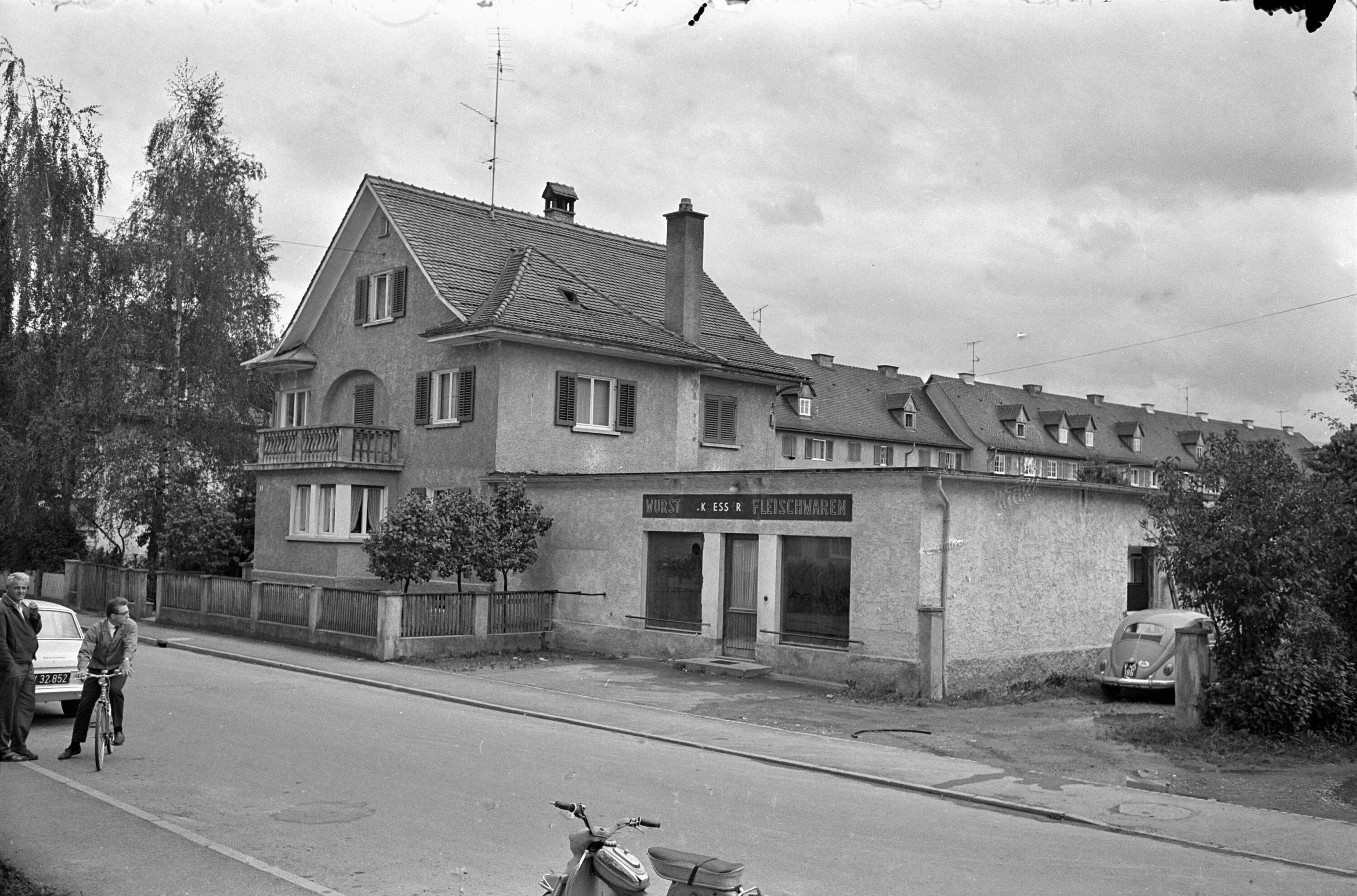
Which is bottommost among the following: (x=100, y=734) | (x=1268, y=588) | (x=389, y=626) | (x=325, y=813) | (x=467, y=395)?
(x=325, y=813)

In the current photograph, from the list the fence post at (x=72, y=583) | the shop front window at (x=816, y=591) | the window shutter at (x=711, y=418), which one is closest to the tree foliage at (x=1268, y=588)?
the shop front window at (x=816, y=591)

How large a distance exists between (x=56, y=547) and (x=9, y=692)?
29944 mm

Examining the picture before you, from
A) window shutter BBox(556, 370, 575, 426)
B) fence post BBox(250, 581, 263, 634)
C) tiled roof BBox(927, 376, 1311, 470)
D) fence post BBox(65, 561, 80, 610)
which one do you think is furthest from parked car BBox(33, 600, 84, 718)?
tiled roof BBox(927, 376, 1311, 470)

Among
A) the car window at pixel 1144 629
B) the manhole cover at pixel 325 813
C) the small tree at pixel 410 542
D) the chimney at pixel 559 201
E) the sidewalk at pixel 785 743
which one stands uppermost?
the chimney at pixel 559 201

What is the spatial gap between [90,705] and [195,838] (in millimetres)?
4259

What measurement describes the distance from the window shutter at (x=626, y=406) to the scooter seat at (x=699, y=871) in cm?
2537

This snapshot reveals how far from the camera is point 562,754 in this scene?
13.2 m

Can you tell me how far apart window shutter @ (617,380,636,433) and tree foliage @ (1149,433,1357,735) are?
1676cm

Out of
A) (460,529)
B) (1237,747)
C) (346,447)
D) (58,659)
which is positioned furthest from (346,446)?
(1237,747)

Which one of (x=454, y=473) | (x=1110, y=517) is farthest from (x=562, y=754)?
(x=454, y=473)

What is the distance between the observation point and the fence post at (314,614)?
24938 millimetres

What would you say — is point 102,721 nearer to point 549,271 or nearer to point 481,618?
point 481,618

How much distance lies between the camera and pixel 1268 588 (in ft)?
48.2

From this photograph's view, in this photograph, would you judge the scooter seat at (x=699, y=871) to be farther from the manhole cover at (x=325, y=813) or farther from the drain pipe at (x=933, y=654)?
the drain pipe at (x=933, y=654)
